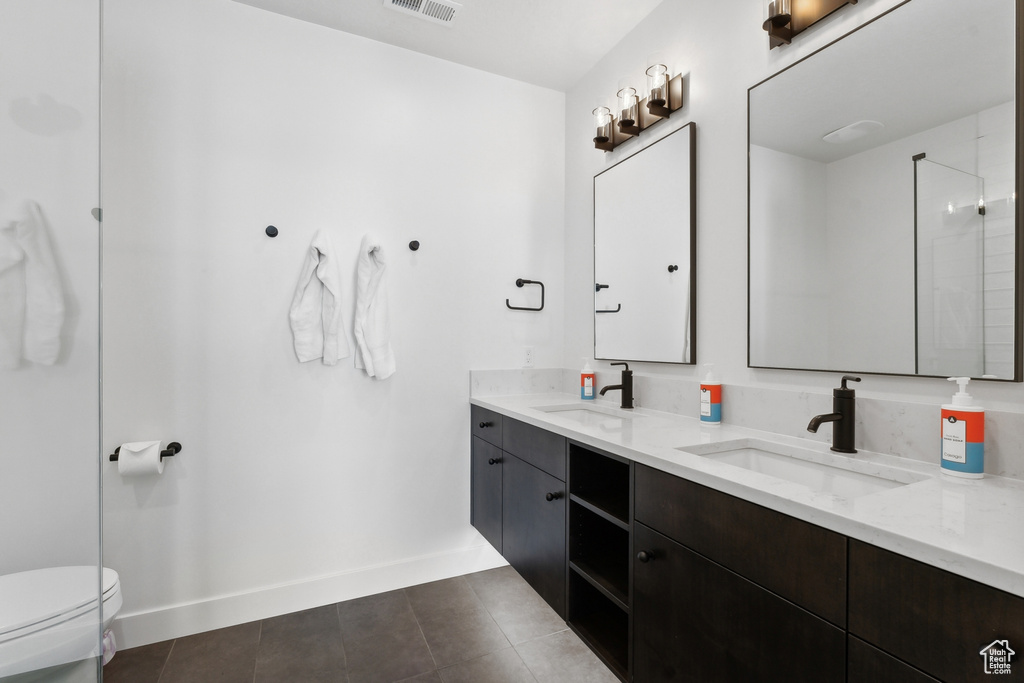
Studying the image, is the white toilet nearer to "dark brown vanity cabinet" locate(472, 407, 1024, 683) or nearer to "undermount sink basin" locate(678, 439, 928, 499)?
"dark brown vanity cabinet" locate(472, 407, 1024, 683)

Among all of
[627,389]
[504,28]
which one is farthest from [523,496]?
[504,28]

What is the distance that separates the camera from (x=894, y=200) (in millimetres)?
1194

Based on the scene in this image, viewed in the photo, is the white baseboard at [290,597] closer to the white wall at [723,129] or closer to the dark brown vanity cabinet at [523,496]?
the dark brown vanity cabinet at [523,496]

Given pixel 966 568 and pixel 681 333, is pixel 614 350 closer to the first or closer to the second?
pixel 681 333

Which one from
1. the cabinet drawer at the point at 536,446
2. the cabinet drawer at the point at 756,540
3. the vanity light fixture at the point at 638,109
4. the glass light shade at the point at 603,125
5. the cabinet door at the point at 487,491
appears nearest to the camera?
the cabinet drawer at the point at 756,540

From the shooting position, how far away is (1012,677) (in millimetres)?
600

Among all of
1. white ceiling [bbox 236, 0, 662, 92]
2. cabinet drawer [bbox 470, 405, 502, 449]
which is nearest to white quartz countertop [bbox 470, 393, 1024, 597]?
cabinet drawer [bbox 470, 405, 502, 449]

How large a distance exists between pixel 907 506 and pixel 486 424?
164cm

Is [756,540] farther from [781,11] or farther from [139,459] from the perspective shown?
[139,459]

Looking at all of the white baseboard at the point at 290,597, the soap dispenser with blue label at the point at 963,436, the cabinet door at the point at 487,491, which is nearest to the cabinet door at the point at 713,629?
the soap dispenser with blue label at the point at 963,436

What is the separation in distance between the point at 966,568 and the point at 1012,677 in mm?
127

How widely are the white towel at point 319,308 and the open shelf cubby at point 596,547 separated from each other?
48.2 inches

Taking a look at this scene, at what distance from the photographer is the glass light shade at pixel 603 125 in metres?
2.23

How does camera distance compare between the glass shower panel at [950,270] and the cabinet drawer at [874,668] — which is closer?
the cabinet drawer at [874,668]
